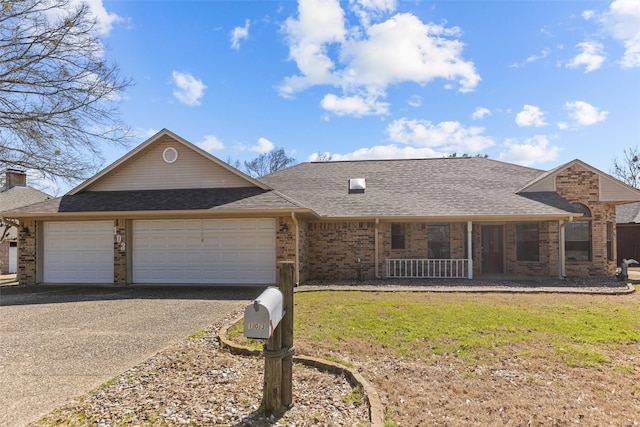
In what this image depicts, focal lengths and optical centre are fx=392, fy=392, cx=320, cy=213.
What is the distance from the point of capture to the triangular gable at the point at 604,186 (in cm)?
1373

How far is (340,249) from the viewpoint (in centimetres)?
1415

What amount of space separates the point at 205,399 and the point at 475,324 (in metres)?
4.95

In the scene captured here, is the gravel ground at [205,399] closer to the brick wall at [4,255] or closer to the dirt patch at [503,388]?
the dirt patch at [503,388]

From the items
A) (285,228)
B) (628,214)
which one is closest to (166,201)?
(285,228)

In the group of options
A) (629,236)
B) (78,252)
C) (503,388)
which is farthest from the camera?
(629,236)

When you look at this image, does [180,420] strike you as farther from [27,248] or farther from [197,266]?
[27,248]

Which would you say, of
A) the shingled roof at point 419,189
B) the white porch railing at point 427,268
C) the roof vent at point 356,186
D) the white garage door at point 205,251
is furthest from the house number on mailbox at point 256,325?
the roof vent at point 356,186

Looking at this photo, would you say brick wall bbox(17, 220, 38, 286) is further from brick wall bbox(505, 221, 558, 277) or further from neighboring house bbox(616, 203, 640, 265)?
neighboring house bbox(616, 203, 640, 265)

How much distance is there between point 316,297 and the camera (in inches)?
400

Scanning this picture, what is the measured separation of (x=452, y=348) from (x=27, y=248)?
14244 mm

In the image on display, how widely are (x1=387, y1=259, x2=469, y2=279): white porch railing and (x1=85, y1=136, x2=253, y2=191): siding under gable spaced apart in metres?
5.94

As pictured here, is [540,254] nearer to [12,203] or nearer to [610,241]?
[610,241]

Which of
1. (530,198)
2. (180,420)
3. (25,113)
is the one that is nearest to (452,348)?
(180,420)

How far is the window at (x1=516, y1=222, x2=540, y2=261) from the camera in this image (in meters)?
14.2
